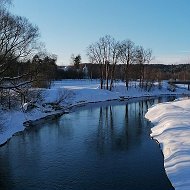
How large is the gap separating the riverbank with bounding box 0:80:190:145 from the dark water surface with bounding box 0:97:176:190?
1710 mm

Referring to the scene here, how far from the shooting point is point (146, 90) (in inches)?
3233

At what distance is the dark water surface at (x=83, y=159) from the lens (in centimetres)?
1753

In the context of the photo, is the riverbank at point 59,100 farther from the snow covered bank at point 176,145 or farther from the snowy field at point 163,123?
the snow covered bank at point 176,145

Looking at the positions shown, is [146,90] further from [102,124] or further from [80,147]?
[80,147]

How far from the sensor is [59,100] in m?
48.9

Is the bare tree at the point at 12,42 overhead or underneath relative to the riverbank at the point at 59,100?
overhead

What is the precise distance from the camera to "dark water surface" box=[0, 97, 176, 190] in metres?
17.5

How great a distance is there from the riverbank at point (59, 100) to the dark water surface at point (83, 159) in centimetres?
171

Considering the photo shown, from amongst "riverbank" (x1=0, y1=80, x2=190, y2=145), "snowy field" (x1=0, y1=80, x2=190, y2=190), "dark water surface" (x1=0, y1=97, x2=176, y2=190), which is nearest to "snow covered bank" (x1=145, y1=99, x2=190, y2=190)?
"snowy field" (x1=0, y1=80, x2=190, y2=190)

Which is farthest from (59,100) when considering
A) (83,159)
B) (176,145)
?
(176,145)

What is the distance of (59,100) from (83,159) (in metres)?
27.7

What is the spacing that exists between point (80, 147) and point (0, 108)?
36.9 feet

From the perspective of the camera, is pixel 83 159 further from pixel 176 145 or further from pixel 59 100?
pixel 59 100

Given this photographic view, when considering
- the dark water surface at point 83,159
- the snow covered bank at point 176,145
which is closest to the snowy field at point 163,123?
the snow covered bank at point 176,145
